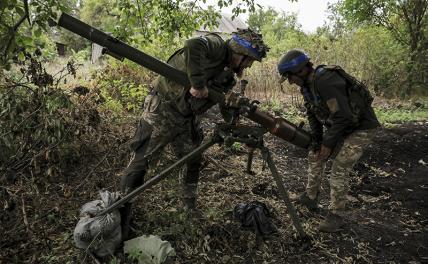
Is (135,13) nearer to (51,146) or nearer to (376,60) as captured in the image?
(51,146)

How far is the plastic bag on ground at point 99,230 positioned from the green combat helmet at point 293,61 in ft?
7.30

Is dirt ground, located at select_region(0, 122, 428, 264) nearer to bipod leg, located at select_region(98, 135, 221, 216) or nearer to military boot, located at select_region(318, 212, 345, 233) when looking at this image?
military boot, located at select_region(318, 212, 345, 233)

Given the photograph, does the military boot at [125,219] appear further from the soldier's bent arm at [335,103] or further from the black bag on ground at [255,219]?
the soldier's bent arm at [335,103]

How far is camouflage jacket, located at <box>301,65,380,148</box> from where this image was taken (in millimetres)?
3676

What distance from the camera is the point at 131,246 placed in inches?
127

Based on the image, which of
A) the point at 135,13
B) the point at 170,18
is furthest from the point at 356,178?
the point at 135,13

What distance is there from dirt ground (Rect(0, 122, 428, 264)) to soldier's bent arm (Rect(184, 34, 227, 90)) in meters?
1.47

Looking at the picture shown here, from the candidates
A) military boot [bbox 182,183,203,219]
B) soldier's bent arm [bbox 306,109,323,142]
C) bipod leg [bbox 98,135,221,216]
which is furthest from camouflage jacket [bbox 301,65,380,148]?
military boot [bbox 182,183,203,219]

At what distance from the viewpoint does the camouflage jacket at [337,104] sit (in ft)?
12.1

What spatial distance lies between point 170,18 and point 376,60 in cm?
890

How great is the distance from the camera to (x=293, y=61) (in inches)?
150

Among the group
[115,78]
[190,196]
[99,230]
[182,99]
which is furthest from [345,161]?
Result: [115,78]

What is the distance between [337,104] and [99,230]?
103 inches

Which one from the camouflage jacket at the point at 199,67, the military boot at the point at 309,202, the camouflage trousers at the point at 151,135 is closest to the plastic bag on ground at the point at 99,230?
the camouflage trousers at the point at 151,135
